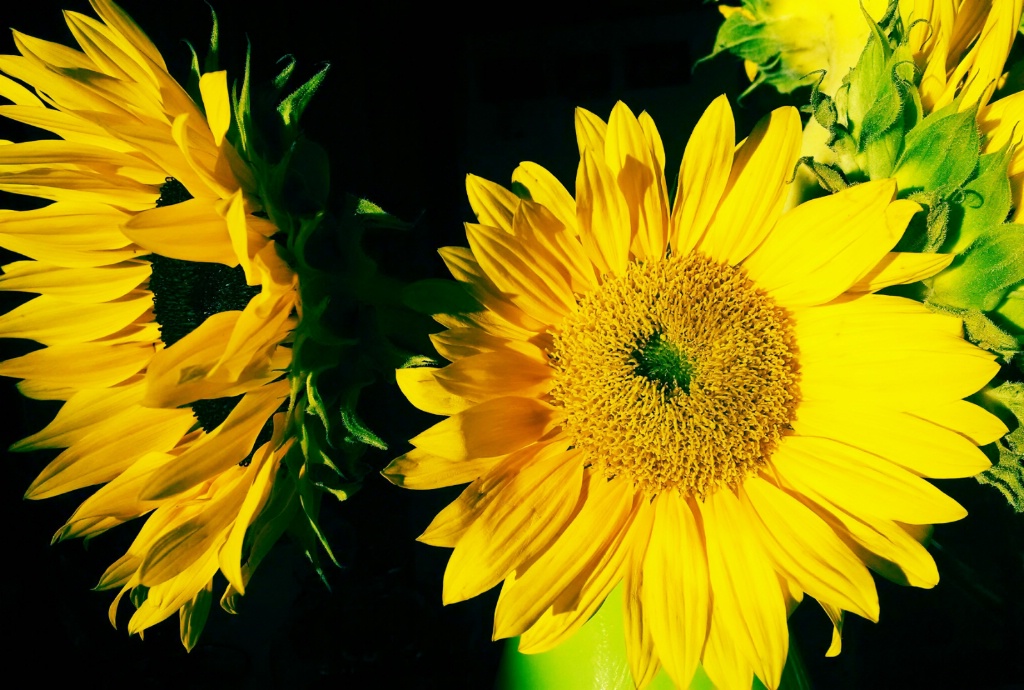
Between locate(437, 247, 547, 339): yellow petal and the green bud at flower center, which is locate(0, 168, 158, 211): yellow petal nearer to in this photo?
locate(437, 247, 547, 339): yellow petal

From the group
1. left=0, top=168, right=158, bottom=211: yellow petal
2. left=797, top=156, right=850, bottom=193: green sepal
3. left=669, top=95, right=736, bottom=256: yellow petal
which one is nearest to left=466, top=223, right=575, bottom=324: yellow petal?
left=669, top=95, right=736, bottom=256: yellow petal

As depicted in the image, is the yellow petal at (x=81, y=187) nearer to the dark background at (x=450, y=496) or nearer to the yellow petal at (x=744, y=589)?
the dark background at (x=450, y=496)

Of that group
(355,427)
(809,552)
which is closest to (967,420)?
(809,552)

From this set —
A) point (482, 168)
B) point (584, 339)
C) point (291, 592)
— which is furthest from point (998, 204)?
point (291, 592)

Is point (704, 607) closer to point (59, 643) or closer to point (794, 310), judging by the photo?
point (794, 310)

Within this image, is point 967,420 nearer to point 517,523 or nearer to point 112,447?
point 517,523

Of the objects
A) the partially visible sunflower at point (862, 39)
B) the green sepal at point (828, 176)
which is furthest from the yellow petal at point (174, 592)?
the partially visible sunflower at point (862, 39)
